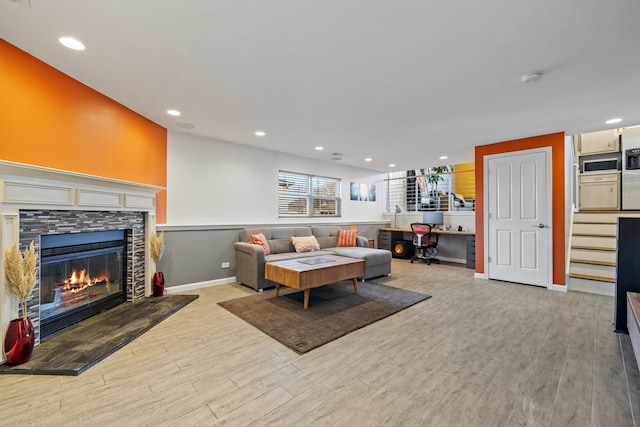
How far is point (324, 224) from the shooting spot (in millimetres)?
6293

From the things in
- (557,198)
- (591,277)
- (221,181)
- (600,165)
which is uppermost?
(600,165)

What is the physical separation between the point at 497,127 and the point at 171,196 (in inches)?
194

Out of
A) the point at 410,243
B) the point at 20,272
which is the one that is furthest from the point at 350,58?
the point at 410,243

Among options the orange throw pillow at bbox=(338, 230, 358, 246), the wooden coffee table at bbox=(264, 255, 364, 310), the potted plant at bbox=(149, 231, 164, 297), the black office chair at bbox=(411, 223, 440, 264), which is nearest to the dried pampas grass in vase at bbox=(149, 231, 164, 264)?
the potted plant at bbox=(149, 231, 164, 297)

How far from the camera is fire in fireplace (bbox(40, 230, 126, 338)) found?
2.49m

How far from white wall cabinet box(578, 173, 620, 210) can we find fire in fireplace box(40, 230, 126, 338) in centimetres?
833

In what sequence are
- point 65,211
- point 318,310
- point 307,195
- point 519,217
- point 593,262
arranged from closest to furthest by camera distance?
point 65,211, point 318,310, point 593,262, point 519,217, point 307,195

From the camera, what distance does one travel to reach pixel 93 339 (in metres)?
2.40

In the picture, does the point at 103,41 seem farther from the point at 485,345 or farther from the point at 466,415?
the point at 485,345

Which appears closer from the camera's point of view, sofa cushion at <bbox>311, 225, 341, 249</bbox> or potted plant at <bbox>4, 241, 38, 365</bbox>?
potted plant at <bbox>4, 241, 38, 365</bbox>

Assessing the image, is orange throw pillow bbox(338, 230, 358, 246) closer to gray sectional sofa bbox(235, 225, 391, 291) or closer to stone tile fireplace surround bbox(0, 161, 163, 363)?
gray sectional sofa bbox(235, 225, 391, 291)

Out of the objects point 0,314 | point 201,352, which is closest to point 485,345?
point 201,352

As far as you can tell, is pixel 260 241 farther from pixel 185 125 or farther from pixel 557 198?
pixel 557 198

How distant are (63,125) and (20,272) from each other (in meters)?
1.39
